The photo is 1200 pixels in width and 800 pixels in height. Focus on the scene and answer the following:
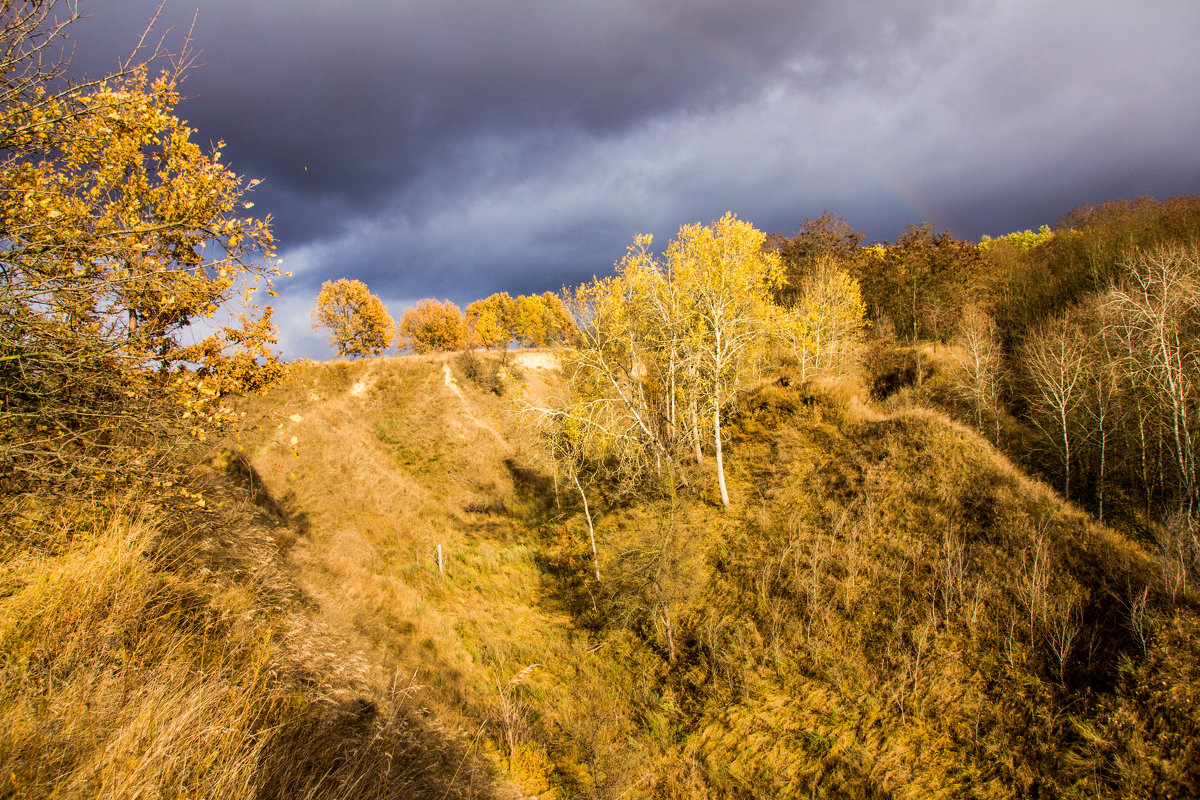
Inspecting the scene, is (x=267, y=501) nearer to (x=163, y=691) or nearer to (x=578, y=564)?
(x=578, y=564)

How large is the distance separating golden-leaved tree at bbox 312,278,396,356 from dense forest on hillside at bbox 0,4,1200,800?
20768 mm

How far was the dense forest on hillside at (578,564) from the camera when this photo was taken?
171 inches

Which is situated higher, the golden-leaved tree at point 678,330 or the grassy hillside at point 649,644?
the golden-leaved tree at point 678,330

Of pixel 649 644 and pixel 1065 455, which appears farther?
pixel 1065 455

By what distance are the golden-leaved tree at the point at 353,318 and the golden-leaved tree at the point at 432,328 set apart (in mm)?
17824

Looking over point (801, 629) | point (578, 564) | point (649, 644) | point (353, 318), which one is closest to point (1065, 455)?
point (801, 629)

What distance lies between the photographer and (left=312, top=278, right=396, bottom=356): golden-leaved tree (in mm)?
48750

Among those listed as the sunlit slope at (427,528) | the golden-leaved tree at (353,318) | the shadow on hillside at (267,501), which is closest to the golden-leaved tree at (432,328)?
the golden-leaved tree at (353,318)

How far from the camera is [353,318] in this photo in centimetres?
4906

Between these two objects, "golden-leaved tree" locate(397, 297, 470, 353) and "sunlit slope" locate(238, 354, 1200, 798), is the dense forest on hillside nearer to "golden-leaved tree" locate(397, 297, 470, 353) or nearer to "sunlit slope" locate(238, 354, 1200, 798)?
"sunlit slope" locate(238, 354, 1200, 798)

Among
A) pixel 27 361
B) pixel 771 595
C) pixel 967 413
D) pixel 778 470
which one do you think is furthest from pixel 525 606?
pixel 967 413

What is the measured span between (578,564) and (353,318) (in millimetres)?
43504

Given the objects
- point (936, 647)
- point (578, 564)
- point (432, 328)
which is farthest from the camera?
point (432, 328)

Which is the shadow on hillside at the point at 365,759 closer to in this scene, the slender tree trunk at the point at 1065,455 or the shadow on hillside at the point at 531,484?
the shadow on hillside at the point at 531,484
